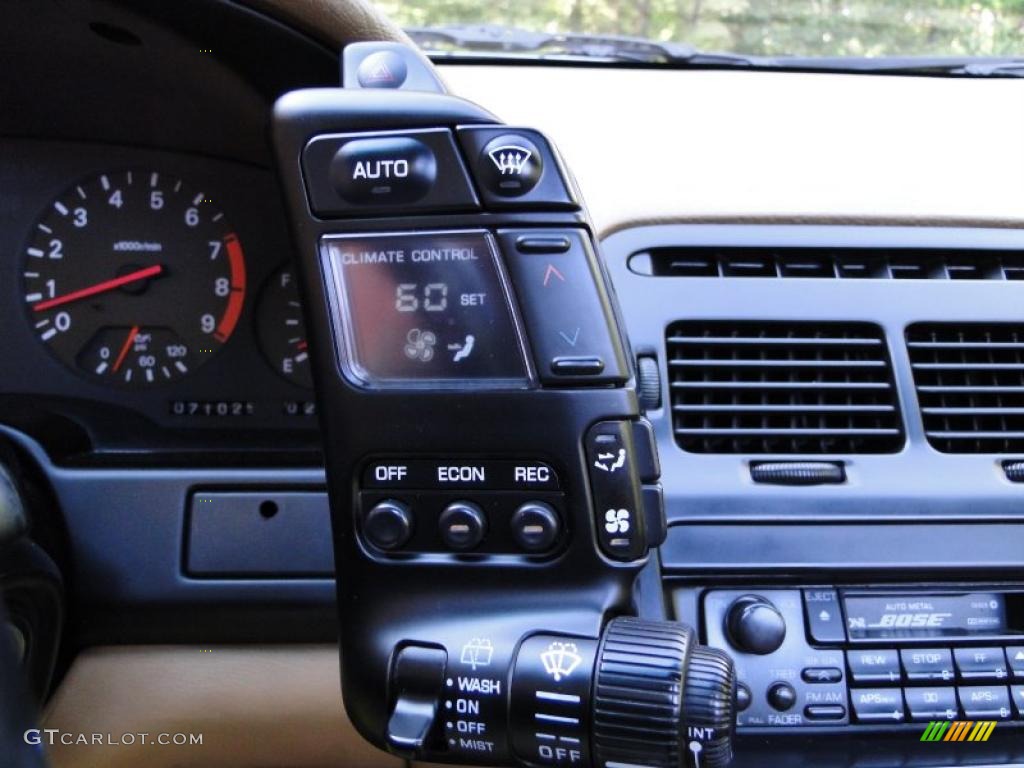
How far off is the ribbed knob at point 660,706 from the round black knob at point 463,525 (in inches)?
8.3

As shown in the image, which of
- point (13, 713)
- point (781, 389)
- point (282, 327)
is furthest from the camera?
point (282, 327)

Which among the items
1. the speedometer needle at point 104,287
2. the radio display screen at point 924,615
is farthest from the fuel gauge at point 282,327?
the radio display screen at point 924,615

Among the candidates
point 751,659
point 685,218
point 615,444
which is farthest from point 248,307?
point 751,659

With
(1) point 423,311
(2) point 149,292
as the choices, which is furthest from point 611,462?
(2) point 149,292

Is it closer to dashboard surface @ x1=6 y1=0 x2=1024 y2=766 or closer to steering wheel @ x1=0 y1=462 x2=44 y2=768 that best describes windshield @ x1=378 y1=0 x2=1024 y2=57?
dashboard surface @ x1=6 y1=0 x2=1024 y2=766

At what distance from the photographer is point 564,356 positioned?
125cm

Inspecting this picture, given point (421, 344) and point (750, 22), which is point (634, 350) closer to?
point (421, 344)

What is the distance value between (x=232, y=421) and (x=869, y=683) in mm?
1149

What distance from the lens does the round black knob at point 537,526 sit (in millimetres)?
1289

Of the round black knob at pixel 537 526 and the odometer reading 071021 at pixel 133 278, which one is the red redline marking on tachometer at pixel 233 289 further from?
the round black knob at pixel 537 526

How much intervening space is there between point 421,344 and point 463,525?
0.22 m

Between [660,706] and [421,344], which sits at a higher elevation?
[421,344]

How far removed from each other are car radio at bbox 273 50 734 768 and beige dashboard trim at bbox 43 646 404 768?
47 cm

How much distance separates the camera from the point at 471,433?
129cm
